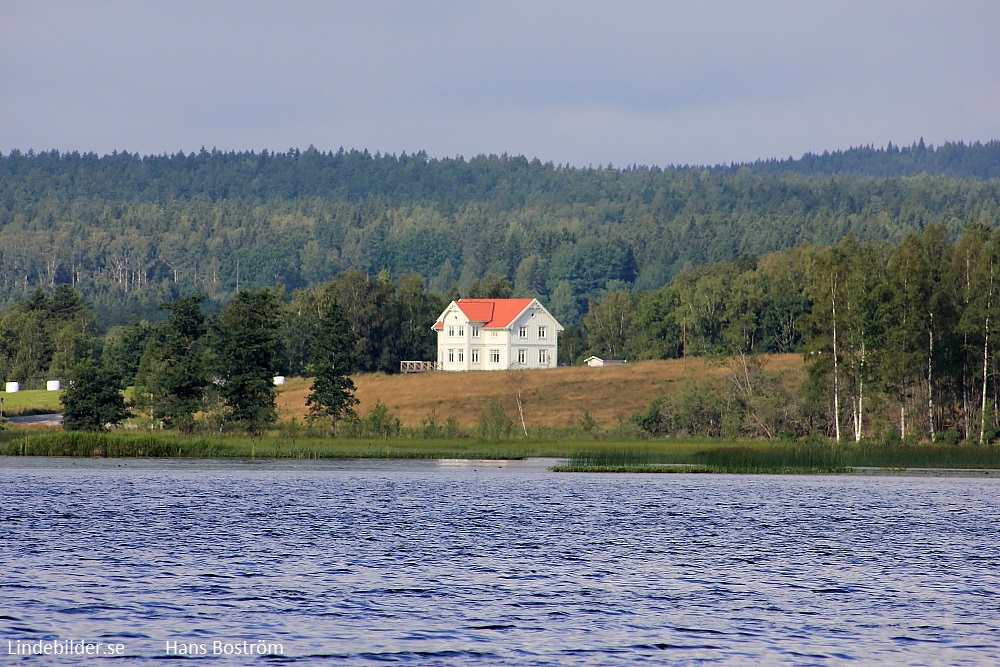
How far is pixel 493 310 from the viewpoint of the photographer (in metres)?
146

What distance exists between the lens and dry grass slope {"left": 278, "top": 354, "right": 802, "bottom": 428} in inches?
4437

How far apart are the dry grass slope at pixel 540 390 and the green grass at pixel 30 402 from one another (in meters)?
21.1

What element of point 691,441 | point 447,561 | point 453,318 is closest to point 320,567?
point 447,561

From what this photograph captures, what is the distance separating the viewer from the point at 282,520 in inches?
1620

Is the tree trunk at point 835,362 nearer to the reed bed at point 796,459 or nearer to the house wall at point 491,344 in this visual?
the reed bed at point 796,459

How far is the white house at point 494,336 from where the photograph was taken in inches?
5620

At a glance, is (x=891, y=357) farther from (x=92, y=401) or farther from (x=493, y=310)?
(x=493, y=310)

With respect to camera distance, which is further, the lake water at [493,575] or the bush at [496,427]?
the bush at [496,427]

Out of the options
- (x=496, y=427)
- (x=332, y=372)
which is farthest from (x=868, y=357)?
(x=332, y=372)

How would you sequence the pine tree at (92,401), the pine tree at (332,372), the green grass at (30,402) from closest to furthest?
the pine tree at (92,401)
the pine tree at (332,372)
the green grass at (30,402)

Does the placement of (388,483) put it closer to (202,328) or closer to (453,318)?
(202,328)

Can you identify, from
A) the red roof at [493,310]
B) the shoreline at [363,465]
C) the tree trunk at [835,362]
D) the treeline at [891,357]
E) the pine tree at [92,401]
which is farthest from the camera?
the red roof at [493,310]

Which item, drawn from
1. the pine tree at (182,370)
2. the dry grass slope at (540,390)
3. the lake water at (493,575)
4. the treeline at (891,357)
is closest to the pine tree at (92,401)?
the pine tree at (182,370)

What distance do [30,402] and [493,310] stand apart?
49067 millimetres
